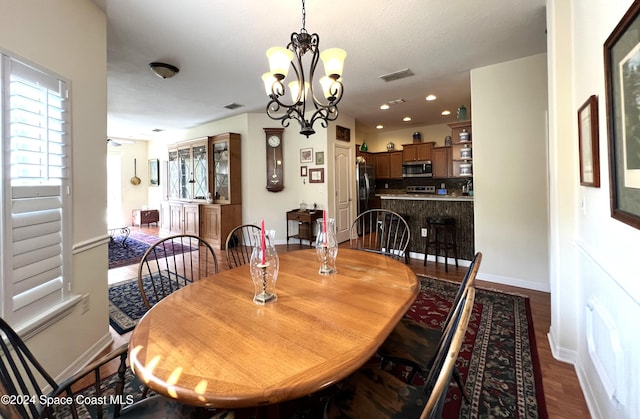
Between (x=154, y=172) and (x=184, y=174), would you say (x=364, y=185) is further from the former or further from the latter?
(x=154, y=172)

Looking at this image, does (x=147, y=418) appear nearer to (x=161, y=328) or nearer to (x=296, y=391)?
(x=161, y=328)

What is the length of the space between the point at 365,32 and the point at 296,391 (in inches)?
117

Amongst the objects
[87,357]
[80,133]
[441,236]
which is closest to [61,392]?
[87,357]

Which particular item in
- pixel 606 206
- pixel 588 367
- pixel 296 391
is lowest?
pixel 588 367

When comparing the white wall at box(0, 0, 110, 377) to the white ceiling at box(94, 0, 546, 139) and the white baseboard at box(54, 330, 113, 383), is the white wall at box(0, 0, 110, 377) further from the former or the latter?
the white ceiling at box(94, 0, 546, 139)

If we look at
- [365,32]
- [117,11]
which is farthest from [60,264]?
[365,32]

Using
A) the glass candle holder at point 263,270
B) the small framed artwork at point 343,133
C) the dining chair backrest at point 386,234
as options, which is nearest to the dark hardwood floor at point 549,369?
the dining chair backrest at point 386,234

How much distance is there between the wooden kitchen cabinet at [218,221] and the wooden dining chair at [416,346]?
15.4ft

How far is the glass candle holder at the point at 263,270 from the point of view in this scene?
1.28 meters

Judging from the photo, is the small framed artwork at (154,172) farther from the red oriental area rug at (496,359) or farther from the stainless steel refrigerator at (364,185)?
the red oriental area rug at (496,359)

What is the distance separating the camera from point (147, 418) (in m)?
1.00

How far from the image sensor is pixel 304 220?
5.38 m

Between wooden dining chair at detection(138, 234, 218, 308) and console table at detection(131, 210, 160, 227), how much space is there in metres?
2.74

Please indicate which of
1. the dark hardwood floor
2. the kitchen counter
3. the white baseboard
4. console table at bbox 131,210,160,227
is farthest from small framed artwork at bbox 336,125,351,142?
console table at bbox 131,210,160,227
